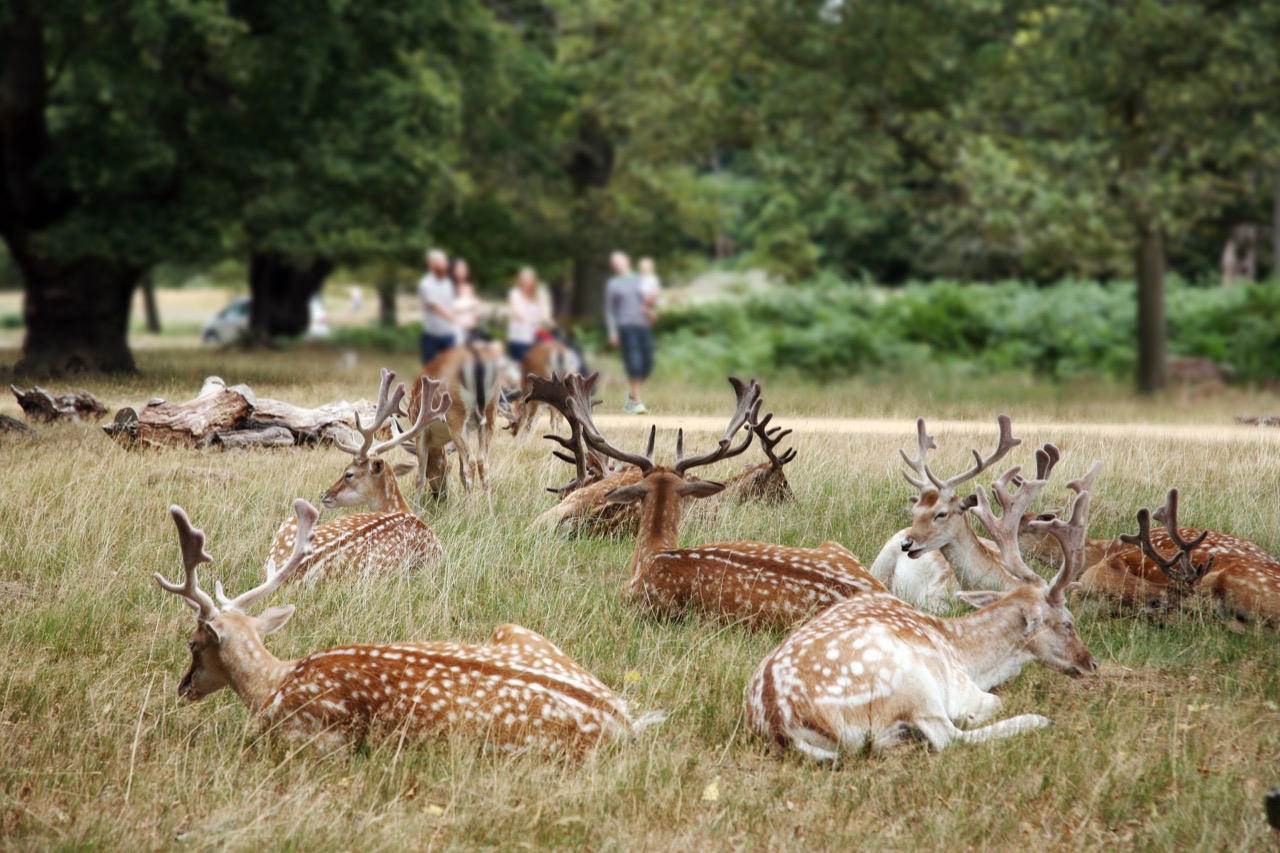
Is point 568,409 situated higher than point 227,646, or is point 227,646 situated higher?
point 568,409

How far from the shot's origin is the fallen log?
1053cm

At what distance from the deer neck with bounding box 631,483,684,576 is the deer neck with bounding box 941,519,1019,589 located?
4.17 ft

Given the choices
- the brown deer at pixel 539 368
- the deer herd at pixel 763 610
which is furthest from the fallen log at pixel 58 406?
the deer herd at pixel 763 610

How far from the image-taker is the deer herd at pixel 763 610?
4.40 meters

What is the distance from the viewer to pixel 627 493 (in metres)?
6.59

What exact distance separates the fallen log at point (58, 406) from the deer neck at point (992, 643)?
7574 mm

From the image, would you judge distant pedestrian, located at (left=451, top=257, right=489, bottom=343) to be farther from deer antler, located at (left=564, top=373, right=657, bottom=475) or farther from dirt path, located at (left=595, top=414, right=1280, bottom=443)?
deer antler, located at (left=564, top=373, right=657, bottom=475)

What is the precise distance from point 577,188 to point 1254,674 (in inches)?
920

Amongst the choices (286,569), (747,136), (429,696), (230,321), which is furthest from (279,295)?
(429,696)

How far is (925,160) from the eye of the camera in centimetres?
1870

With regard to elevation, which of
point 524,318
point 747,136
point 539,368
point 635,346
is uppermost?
point 747,136

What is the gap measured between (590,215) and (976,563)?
20780mm

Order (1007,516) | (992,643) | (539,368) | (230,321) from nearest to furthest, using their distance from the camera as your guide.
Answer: (992,643) < (1007,516) < (539,368) < (230,321)

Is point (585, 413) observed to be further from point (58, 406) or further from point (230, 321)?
point (230, 321)
